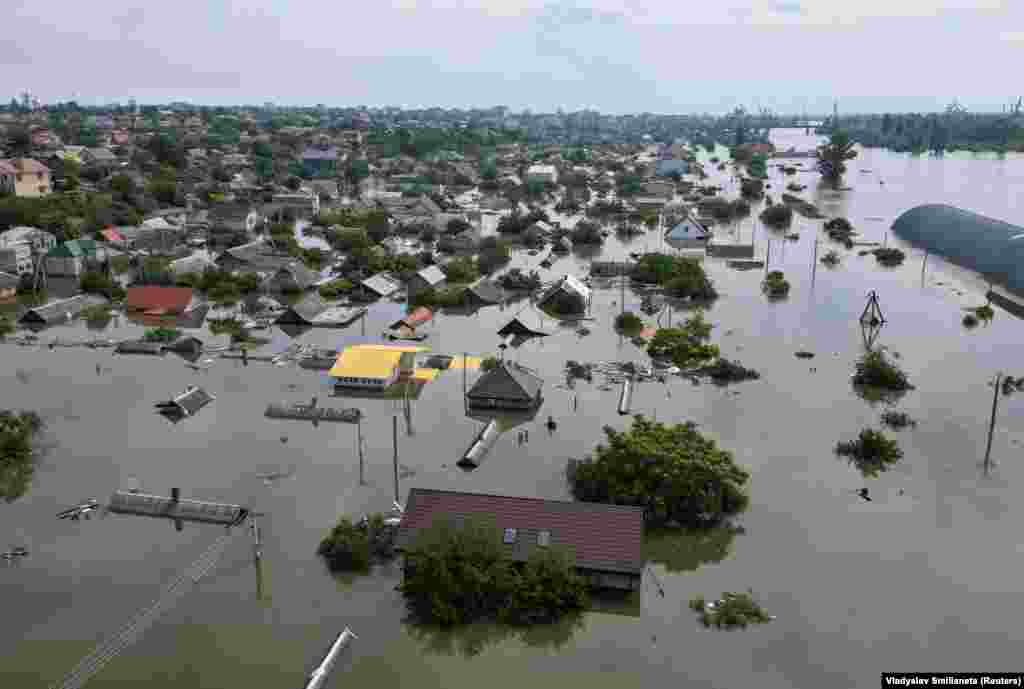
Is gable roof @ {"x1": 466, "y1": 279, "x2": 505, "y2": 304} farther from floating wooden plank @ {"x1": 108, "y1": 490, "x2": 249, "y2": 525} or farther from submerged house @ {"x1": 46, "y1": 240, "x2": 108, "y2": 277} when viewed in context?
floating wooden plank @ {"x1": 108, "y1": 490, "x2": 249, "y2": 525}

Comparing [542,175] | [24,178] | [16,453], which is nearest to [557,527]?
[16,453]

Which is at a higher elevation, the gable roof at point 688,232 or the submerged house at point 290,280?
the gable roof at point 688,232

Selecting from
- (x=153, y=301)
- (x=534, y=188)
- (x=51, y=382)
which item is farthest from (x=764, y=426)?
(x=534, y=188)

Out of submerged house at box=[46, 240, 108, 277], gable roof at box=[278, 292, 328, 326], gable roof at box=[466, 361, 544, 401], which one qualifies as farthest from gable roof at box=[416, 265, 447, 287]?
submerged house at box=[46, 240, 108, 277]

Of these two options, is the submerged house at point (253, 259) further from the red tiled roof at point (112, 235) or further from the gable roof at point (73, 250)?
the red tiled roof at point (112, 235)

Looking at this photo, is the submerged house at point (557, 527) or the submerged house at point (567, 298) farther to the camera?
the submerged house at point (567, 298)

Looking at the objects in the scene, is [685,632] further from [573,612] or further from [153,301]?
[153,301]

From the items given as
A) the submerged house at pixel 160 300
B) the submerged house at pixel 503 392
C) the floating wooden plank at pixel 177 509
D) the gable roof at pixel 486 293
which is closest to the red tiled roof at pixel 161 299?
the submerged house at pixel 160 300
